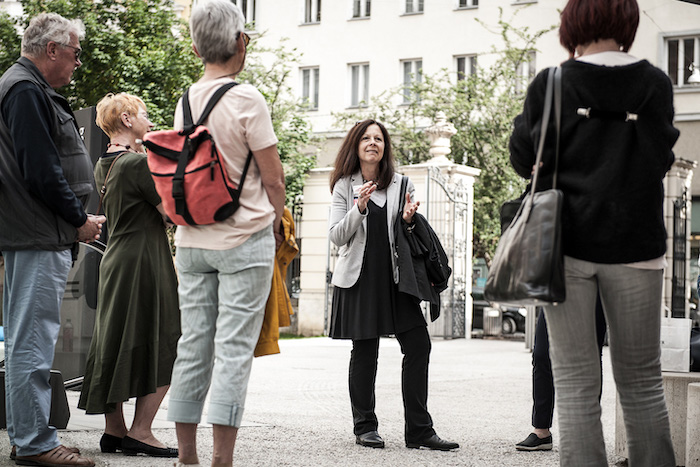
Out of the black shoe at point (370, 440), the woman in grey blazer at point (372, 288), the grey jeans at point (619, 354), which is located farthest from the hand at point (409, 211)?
the grey jeans at point (619, 354)

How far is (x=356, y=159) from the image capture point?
616cm

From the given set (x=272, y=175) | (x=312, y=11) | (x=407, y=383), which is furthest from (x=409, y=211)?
(x=312, y=11)

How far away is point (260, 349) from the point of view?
416 centimetres

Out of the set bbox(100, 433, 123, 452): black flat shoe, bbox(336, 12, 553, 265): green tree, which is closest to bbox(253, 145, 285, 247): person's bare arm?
bbox(100, 433, 123, 452): black flat shoe

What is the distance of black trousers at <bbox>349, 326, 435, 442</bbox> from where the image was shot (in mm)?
5695

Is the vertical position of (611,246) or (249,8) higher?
(249,8)

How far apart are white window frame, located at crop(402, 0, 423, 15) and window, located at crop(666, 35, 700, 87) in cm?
787

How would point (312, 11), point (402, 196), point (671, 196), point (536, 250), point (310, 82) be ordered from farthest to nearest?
point (312, 11)
point (310, 82)
point (671, 196)
point (402, 196)
point (536, 250)

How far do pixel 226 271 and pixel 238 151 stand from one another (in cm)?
48

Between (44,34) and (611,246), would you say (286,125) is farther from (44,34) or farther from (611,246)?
(611,246)

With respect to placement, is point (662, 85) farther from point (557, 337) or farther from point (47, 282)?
point (47, 282)

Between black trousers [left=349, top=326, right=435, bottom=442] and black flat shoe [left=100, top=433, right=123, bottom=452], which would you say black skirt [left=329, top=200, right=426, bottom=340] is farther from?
black flat shoe [left=100, top=433, right=123, bottom=452]

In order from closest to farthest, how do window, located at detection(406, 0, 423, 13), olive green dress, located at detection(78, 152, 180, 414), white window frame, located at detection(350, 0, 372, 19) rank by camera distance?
olive green dress, located at detection(78, 152, 180, 414)
window, located at detection(406, 0, 423, 13)
white window frame, located at detection(350, 0, 372, 19)

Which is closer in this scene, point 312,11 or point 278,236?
point 278,236
